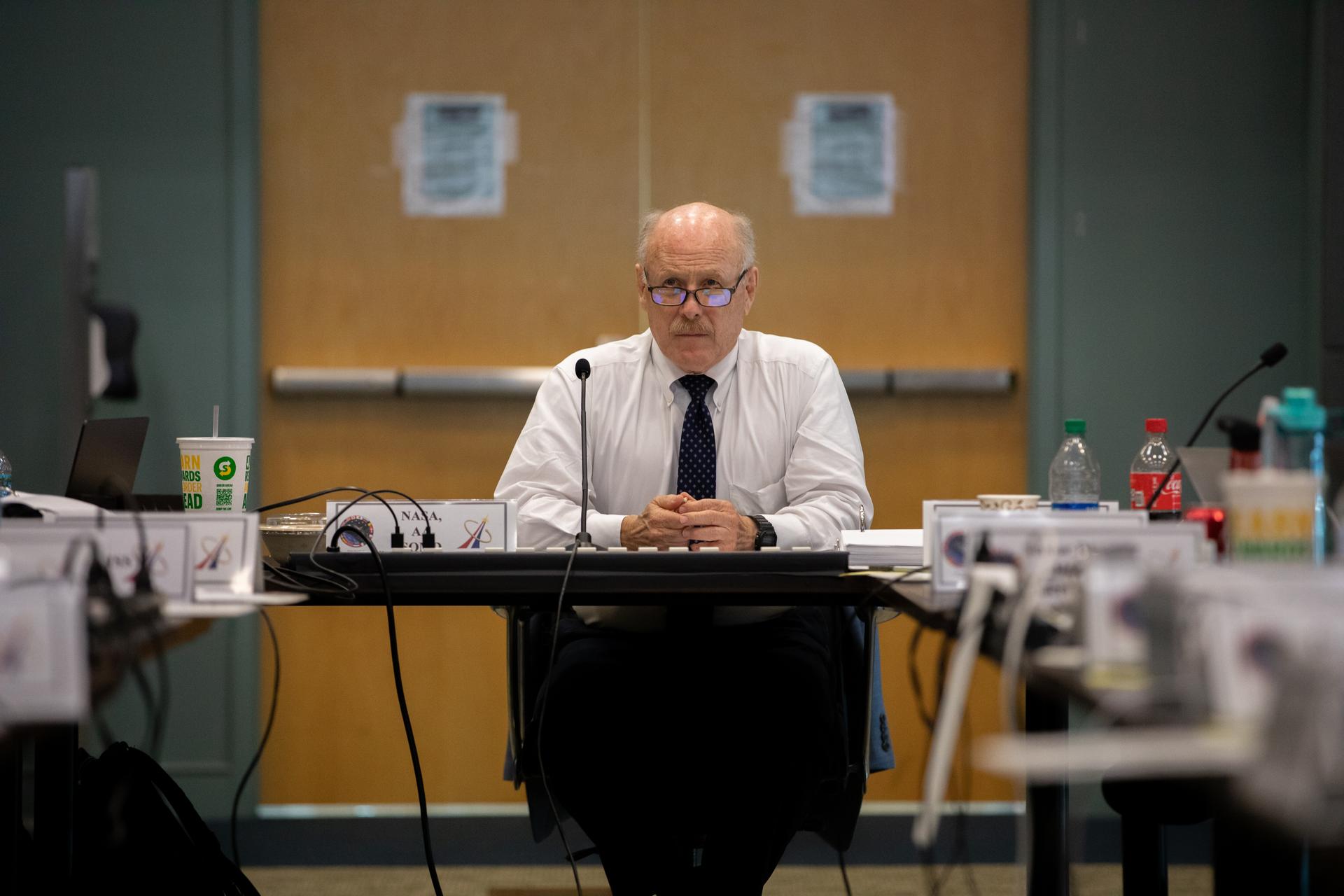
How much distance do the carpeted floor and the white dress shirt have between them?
95 centimetres

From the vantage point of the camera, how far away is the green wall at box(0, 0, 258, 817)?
3.11m

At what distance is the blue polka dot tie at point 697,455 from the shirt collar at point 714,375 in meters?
0.05

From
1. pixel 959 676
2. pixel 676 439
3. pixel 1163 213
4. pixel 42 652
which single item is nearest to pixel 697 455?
pixel 676 439

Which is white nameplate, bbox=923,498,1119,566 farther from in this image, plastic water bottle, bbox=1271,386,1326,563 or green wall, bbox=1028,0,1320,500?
green wall, bbox=1028,0,1320,500

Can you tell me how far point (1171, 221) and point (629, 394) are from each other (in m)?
1.63

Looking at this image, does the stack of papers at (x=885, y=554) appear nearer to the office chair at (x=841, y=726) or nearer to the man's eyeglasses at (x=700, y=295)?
the office chair at (x=841, y=726)

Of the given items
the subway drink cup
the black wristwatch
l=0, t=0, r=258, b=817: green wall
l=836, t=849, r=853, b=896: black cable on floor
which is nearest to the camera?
the subway drink cup

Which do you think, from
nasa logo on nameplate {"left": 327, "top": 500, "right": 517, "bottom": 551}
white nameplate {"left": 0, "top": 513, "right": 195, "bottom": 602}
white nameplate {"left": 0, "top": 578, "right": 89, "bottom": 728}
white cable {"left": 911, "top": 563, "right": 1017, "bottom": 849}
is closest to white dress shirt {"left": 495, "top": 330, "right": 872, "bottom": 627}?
nasa logo on nameplate {"left": 327, "top": 500, "right": 517, "bottom": 551}

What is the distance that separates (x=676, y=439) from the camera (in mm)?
2340

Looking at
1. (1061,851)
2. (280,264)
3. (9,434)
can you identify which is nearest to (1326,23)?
(1061,851)

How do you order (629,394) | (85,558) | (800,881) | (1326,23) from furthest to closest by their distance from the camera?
1. (1326,23)
2. (800,881)
3. (629,394)
4. (85,558)

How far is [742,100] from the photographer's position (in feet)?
10.4

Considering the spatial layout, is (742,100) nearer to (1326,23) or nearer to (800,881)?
(1326,23)

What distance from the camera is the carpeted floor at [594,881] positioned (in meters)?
2.70
